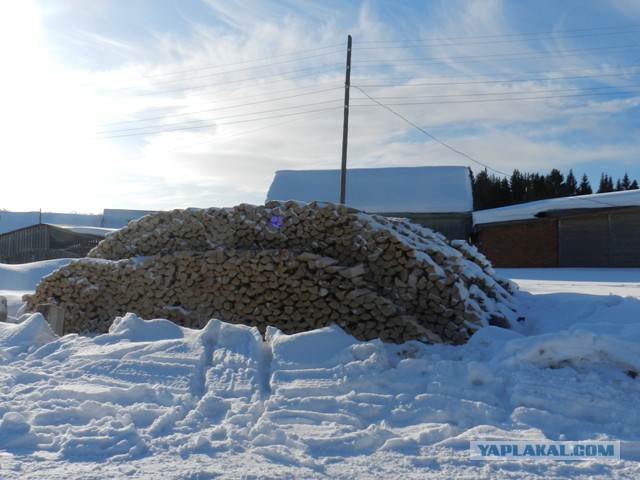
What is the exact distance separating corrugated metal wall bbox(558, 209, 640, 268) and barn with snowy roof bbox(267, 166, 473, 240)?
5.09 m

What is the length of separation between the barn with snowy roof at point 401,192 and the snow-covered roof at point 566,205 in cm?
208

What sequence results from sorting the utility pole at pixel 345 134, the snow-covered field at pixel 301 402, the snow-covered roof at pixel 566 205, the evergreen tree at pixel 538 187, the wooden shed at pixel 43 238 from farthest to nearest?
1. the evergreen tree at pixel 538 187
2. the wooden shed at pixel 43 238
3. the snow-covered roof at pixel 566 205
4. the utility pole at pixel 345 134
5. the snow-covered field at pixel 301 402

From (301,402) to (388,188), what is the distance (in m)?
25.4

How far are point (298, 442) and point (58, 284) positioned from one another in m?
6.70

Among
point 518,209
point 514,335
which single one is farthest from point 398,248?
point 518,209

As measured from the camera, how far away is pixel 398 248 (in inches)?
282

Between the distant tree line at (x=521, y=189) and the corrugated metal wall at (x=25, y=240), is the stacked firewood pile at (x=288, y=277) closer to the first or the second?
the corrugated metal wall at (x=25, y=240)

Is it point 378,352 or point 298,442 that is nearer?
point 298,442

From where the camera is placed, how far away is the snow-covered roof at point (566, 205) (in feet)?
69.4

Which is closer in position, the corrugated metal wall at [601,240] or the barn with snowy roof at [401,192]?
the corrugated metal wall at [601,240]

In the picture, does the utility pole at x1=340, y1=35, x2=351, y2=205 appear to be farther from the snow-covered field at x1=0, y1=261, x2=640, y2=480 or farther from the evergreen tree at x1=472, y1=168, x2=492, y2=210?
the evergreen tree at x1=472, y1=168, x2=492, y2=210

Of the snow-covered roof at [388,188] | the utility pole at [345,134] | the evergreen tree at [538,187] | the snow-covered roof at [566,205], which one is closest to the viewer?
the utility pole at [345,134]

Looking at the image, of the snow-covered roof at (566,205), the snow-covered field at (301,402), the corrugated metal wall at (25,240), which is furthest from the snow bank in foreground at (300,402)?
the corrugated metal wall at (25,240)

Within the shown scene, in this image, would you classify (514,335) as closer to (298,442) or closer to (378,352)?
(378,352)
